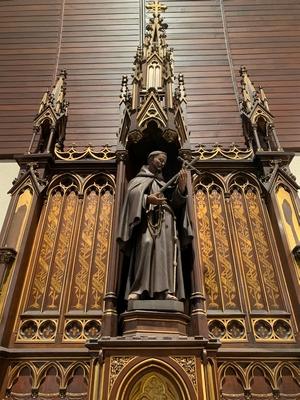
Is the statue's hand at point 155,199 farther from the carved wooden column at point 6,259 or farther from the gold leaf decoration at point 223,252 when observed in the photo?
the carved wooden column at point 6,259

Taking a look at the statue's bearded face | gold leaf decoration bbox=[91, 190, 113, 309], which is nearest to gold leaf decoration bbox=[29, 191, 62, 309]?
gold leaf decoration bbox=[91, 190, 113, 309]

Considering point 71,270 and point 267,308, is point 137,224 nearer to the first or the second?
point 71,270

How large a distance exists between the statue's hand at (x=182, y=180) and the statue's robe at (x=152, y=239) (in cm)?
8

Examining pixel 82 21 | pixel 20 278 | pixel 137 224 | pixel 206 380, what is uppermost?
pixel 82 21

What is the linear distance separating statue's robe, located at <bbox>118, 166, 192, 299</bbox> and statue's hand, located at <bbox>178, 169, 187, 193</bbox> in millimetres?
79

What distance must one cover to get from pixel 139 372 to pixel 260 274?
2501 millimetres

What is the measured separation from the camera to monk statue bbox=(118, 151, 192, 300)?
458cm

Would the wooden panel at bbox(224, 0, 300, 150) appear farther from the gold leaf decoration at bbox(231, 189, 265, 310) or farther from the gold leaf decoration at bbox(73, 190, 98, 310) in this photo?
the gold leaf decoration at bbox(73, 190, 98, 310)

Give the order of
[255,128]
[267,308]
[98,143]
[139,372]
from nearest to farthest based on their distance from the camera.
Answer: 1. [139,372]
2. [267,308]
3. [255,128]
4. [98,143]

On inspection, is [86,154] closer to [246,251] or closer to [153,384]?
[246,251]

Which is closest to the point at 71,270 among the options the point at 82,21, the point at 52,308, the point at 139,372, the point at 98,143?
the point at 52,308

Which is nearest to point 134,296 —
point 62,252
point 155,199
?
point 155,199

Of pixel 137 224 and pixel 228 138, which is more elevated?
pixel 228 138

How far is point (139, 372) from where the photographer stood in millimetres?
3904
